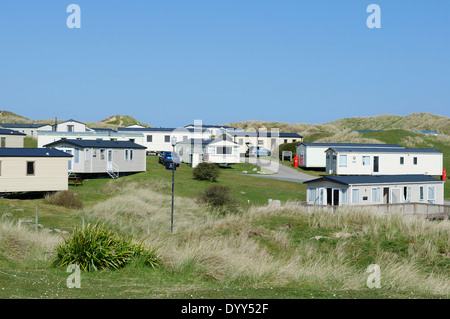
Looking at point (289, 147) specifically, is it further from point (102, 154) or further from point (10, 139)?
point (10, 139)

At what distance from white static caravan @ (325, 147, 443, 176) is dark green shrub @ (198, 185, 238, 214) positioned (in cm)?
2140

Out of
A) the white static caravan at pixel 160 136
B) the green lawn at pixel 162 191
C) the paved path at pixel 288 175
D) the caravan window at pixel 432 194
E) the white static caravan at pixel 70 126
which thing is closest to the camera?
the green lawn at pixel 162 191

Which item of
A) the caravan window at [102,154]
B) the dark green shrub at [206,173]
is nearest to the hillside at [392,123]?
the dark green shrub at [206,173]

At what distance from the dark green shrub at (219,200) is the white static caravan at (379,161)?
70.2 ft

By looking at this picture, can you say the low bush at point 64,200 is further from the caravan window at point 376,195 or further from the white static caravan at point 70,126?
the white static caravan at point 70,126

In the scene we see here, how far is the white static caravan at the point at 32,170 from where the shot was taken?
36681 mm

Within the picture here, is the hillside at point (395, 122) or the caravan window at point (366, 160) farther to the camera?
the hillside at point (395, 122)

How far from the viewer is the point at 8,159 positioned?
36.7 m

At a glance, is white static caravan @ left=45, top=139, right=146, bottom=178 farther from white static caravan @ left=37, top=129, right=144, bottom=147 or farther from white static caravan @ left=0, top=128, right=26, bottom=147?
white static caravan @ left=0, top=128, right=26, bottom=147

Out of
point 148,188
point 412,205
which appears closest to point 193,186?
point 148,188

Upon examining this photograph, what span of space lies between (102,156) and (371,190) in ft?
80.3

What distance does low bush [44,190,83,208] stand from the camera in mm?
34219

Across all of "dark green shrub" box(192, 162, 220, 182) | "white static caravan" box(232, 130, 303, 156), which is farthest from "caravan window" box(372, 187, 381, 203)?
"white static caravan" box(232, 130, 303, 156)

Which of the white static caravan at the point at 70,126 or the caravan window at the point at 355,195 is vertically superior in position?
the white static caravan at the point at 70,126
